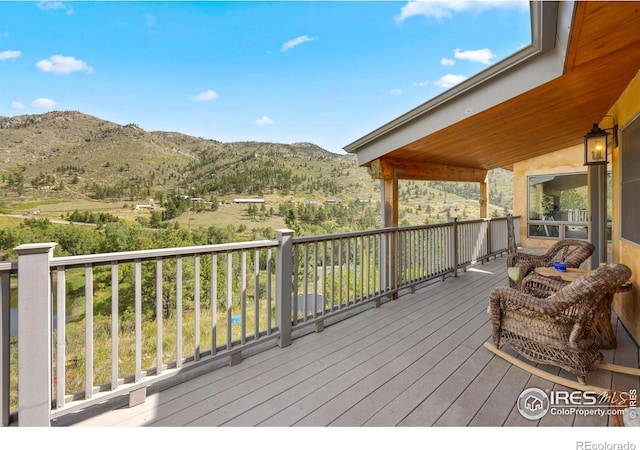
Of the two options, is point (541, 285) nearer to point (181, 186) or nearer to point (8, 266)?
point (8, 266)

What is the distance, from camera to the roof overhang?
2.35 meters

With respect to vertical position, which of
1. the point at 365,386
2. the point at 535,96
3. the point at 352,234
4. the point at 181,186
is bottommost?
the point at 365,386

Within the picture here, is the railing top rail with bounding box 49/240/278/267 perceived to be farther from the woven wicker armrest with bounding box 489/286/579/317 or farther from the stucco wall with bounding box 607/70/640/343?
the stucco wall with bounding box 607/70/640/343

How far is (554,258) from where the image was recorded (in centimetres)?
423

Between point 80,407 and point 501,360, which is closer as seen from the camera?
point 80,407

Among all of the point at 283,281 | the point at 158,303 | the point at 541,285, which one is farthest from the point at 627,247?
the point at 158,303

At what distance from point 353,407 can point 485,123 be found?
4.04 meters

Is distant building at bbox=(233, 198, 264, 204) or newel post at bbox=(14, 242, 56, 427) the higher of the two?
distant building at bbox=(233, 198, 264, 204)

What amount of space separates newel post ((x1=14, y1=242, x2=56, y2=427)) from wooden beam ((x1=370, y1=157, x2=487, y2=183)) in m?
4.22

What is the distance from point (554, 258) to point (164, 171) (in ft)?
87.5

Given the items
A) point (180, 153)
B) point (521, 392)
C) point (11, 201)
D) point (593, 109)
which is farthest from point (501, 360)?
point (180, 153)

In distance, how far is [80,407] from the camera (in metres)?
1.87

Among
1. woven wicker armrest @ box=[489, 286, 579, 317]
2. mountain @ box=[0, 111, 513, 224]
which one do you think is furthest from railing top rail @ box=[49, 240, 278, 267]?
mountain @ box=[0, 111, 513, 224]

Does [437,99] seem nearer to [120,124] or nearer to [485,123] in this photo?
[485,123]
